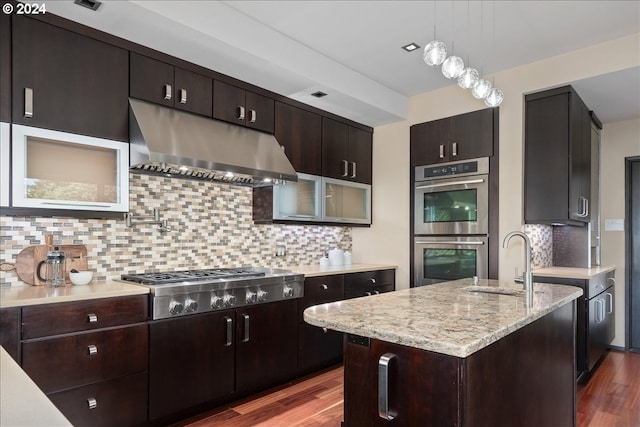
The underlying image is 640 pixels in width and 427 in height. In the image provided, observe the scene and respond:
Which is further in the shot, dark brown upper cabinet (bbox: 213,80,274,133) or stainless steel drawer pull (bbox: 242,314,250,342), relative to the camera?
dark brown upper cabinet (bbox: 213,80,274,133)

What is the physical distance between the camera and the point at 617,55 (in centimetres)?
314

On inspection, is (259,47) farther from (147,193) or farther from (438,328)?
(438,328)

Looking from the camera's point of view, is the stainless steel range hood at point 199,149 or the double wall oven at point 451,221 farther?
the double wall oven at point 451,221

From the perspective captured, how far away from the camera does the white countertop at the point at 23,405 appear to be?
0.70 m

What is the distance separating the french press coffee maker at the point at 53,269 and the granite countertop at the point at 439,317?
1.65 m

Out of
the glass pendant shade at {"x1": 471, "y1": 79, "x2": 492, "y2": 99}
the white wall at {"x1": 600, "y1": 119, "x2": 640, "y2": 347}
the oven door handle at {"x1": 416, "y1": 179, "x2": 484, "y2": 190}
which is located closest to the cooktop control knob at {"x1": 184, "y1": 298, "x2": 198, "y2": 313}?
the glass pendant shade at {"x1": 471, "y1": 79, "x2": 492, "y2": 99}

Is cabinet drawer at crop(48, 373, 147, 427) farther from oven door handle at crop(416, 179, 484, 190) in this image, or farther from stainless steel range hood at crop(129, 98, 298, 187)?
oven door handle at crop(416, 179, 484, 190)

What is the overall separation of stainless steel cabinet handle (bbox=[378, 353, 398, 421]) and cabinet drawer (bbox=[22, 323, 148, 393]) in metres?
1.58

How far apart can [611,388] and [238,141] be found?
355 cm

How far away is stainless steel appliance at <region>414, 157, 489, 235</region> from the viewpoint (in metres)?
3.86

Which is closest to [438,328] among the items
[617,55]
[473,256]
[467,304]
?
[467,304]

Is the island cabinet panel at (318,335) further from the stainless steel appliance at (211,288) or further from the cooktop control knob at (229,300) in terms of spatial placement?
→ the cooktop control knob at (229,300)

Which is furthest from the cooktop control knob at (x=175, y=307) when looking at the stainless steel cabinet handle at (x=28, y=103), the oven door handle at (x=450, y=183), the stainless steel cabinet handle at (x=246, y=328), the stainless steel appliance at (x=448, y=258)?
the oven door handle at (x=450, y=183)

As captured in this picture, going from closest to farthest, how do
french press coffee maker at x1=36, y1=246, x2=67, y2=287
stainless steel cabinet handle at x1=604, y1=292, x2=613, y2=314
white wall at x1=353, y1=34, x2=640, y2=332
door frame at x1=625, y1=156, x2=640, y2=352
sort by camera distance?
french press coffee maker at x1=36, y1=246, x2=67, y2=287 → white wall at x1=353, y1=34, x2=640, y2=332 → stainless steel cabinet handle at x1=604, y1=292, x2=613, y2=314 → door frame at x1=625, y1=156, x2=640, y2=352
